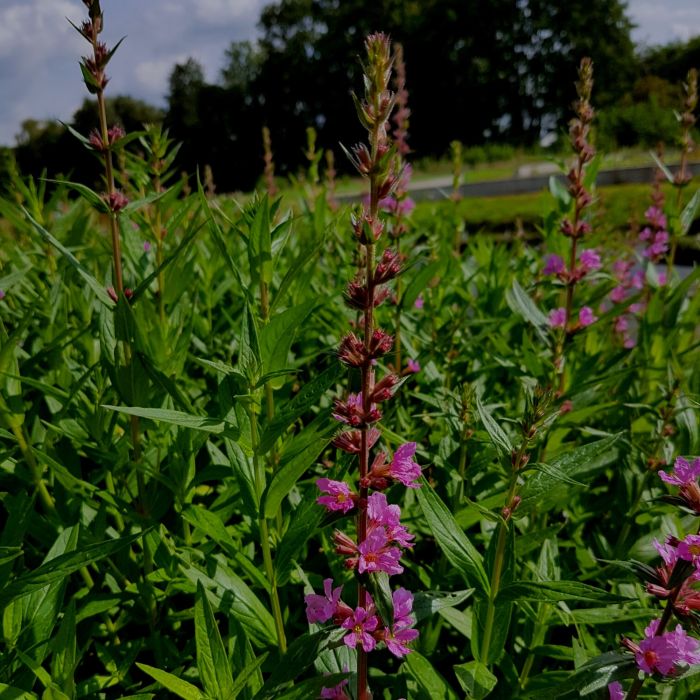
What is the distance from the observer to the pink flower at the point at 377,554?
1229 millimetres

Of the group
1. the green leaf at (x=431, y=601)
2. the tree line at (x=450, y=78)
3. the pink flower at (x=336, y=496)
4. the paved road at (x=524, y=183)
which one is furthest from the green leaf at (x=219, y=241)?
the tree line at (x=450, y=78)

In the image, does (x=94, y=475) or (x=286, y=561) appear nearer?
(x=286, y=561)

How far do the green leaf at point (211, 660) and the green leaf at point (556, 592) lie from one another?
2.14 ft

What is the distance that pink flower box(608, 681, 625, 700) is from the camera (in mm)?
1373

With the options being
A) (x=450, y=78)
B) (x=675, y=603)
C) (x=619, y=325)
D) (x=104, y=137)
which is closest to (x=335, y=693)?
(x=675, y=603)

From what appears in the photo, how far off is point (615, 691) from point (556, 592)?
267mm

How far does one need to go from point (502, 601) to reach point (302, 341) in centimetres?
186

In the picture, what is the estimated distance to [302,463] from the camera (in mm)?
1390

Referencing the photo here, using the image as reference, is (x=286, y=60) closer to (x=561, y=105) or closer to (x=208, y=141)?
(x=208, y=141)

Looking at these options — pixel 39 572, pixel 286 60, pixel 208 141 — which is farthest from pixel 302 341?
pixel 286 60

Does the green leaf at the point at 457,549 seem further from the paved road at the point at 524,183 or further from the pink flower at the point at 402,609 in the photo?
the paved road at the point at 524,183

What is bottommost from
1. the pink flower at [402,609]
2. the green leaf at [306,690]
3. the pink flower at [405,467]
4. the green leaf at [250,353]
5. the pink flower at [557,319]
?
the green leaf at [306,690]

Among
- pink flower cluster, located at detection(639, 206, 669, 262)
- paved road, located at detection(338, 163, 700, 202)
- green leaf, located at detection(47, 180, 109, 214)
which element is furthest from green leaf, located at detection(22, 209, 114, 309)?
paved road, located at detection(338, 163, 700, 202)

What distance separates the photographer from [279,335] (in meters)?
1.65
